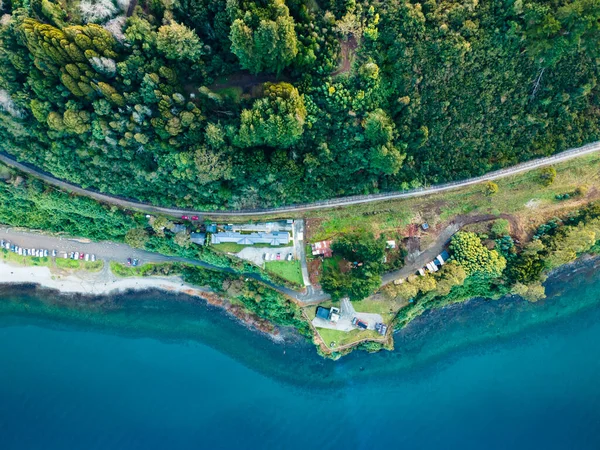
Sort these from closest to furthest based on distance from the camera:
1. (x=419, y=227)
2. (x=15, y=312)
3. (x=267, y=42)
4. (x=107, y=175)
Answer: (x=267, y=42) < (x=107, y=175) < (x=419, y=227) < (x=15, y=312)

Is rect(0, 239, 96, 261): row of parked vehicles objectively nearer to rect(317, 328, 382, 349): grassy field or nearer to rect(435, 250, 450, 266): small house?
rect(317, 328, 382, 349): grassy field

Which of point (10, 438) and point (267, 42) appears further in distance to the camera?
point (10, 438)

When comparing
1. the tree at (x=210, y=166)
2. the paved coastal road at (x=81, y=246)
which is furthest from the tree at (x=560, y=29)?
the paved coastal road at (x=81, y=246)

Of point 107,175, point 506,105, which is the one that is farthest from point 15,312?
point 506,105

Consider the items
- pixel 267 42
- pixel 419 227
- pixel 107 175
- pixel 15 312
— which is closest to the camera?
pixel 267 42

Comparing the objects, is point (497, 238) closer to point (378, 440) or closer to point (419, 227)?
point (419, 227)

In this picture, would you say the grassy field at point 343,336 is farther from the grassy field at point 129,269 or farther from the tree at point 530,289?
the grassy field at point 129,269

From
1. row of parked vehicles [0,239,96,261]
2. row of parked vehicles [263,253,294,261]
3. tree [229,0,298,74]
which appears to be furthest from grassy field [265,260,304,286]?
row of parked vehicles [0,239,96,261]
